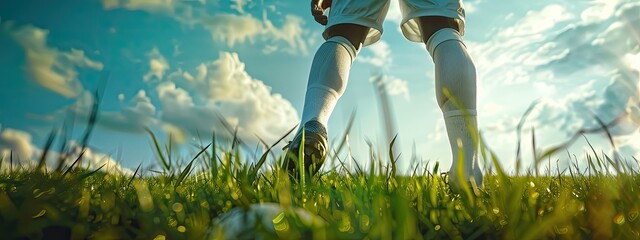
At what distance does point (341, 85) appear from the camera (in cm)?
272

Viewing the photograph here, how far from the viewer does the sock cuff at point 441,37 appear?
250 centimetres

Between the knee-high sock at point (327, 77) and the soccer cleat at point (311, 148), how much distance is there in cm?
17

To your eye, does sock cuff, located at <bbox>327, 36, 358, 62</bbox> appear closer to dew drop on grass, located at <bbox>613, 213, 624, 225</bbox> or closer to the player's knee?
the player's knee

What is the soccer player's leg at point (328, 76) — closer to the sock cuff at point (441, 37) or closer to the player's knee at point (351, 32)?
the player's knee at point (351, 32)

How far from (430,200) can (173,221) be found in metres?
0.74

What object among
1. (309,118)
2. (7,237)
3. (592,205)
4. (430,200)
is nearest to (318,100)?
(309,118)

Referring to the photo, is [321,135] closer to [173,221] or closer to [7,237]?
[173,221]

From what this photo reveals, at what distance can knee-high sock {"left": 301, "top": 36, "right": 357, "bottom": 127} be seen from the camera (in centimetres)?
256

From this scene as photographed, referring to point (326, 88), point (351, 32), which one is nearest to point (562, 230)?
point (326, 88)

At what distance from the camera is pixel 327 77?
104 inches

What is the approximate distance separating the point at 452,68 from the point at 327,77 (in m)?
0.67

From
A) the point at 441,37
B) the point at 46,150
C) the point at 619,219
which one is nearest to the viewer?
the point at 619,219

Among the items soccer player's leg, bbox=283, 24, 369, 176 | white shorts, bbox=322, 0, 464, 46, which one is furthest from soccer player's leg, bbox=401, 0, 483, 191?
soccer player's leg, bbox=283, 24, 369, 176

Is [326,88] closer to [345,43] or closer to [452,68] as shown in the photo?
[345,43]
